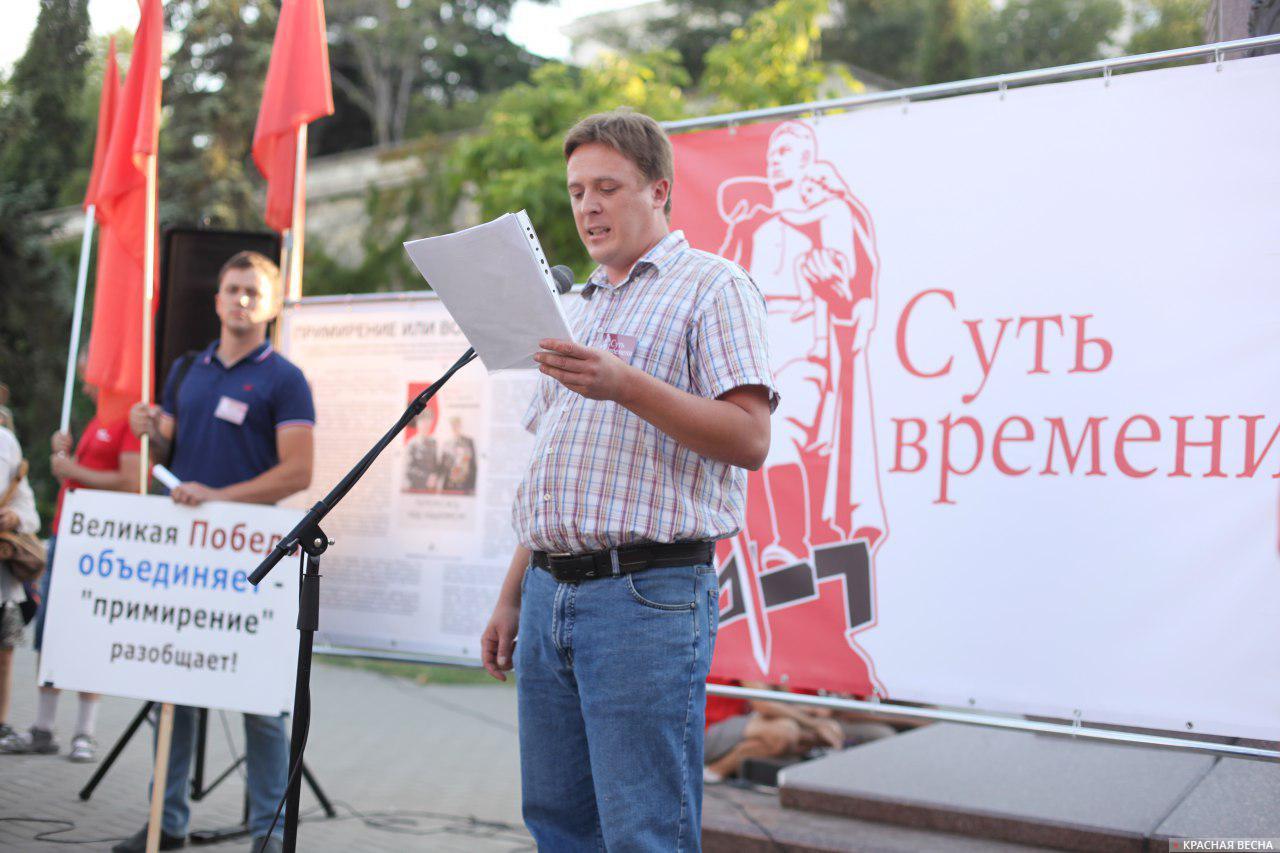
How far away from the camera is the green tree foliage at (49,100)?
727 cm

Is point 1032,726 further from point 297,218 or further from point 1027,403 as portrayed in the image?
point 297,218

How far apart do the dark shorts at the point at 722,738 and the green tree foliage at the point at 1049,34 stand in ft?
100

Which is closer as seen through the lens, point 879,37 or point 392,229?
point 392,229

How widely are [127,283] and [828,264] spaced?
287cm

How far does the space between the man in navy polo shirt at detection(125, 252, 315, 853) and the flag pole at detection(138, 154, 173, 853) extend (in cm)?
11

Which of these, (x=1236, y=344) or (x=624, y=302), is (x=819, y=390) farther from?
(x=624, y=302)

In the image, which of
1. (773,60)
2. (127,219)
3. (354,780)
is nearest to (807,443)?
(127,219)

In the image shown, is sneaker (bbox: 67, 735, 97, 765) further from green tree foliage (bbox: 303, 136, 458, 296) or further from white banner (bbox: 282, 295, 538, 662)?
green tree foliage (bbox: 303, 136, 458, 296)

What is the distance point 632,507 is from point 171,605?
2.35m

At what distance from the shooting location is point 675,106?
17.1 m

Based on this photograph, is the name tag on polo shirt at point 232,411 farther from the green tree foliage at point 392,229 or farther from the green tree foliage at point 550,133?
the green tree foliage at point 392,229

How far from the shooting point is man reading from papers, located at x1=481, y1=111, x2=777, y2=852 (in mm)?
2232

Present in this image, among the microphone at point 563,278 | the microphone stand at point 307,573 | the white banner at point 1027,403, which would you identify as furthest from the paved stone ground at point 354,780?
the microphone at point 563,278

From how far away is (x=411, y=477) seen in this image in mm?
4676
